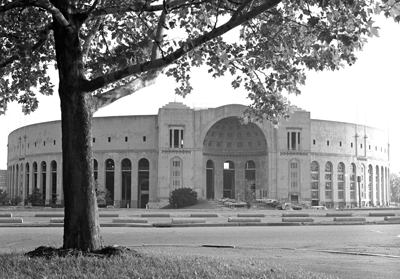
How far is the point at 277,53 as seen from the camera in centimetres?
Result: 1148

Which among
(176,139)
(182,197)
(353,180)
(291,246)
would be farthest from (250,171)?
(291,246)

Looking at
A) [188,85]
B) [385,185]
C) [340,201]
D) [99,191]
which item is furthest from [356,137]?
[188,85]

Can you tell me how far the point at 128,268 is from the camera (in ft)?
24.3

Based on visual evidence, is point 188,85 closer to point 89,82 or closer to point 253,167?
point 89,82

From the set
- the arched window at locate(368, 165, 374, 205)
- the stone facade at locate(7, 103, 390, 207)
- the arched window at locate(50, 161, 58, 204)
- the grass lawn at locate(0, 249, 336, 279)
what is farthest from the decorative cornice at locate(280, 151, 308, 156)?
the grass lawn at locate(0, 249, 336, 279)

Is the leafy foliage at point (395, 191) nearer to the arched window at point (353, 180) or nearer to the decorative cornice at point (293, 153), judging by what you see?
the arched window at point (353, 180)

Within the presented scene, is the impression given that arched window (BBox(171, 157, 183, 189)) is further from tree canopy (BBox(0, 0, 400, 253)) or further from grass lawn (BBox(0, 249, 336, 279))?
grass lawn (BBox(0, 249, 336, 279))

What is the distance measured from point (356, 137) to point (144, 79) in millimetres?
63943

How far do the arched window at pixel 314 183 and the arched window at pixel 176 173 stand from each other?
17.2 metres

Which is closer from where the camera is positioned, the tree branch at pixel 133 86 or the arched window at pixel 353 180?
the tree branch at pixel 133 86

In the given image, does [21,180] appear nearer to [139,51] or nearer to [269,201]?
[269,201]

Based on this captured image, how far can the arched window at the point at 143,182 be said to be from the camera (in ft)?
219

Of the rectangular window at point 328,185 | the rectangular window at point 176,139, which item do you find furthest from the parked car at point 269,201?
the rectangular window at point 176,139

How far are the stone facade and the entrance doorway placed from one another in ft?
0.47
